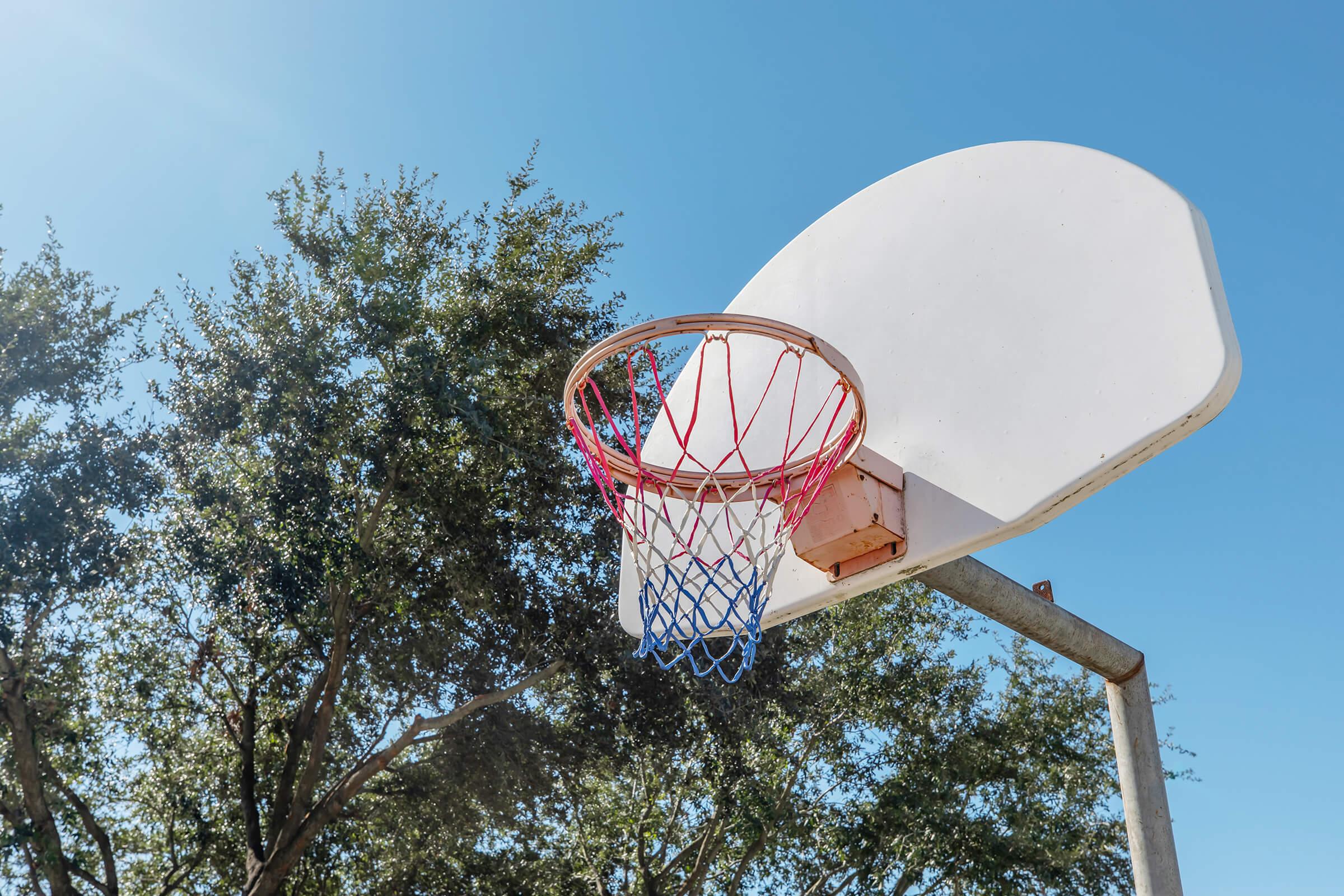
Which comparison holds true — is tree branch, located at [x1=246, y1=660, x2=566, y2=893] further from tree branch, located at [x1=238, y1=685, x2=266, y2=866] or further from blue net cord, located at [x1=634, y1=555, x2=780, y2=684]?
blue net cord, located at [x1=634, y1=555, x2=780, y2=684]

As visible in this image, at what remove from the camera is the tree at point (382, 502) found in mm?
7566

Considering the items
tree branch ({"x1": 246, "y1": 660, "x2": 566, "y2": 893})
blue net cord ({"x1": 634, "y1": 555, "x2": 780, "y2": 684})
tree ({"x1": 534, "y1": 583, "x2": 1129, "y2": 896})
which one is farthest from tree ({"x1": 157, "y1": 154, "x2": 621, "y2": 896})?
blue net cord ({"x1": 634, "y1": 555, "x2": 780, "y2": 684})

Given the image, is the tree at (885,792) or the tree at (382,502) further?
the tree at (885,792)

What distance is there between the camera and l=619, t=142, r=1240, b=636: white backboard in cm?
295

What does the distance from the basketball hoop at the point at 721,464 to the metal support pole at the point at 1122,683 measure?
0.60 metres

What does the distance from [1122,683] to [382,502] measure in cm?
579

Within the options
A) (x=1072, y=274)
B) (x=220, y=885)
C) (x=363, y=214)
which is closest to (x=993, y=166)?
(x=1072, y=274)

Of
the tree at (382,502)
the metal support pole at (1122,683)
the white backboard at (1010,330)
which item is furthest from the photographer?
the tree at (382,502)

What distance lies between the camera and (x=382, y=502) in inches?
325

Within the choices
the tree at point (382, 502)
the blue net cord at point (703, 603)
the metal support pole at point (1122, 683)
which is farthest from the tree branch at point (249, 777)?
the metal support pole at point (1122, 683)

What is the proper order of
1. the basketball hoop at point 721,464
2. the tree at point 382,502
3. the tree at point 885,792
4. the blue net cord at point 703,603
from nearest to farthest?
the basketball hoop at point 721,464
the blue net cord at point 703,603
the tree at point 382,502
the tree at point 885,792

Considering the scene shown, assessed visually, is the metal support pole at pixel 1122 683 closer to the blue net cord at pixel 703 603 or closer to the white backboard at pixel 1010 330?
the white backboard at pixel 1010 330

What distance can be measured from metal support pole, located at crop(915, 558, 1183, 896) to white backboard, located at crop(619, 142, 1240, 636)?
1.39 feet

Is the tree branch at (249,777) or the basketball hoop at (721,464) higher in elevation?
the tree branch at (249,777)
